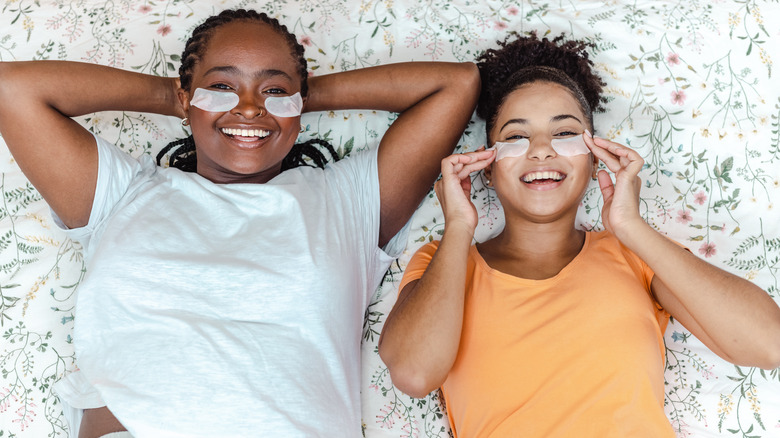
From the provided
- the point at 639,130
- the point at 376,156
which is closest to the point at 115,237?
the point at 376,156

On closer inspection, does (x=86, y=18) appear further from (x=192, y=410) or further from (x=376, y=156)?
(x=192, y=410)

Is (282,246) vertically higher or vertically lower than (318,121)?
lower

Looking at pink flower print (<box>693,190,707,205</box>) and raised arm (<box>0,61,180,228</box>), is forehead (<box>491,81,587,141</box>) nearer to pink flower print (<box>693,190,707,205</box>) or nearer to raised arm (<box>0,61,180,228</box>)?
pink flower print (<box>693,190,707,205</box>)

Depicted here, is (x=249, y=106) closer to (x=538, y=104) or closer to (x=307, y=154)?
(x=307, y=154)

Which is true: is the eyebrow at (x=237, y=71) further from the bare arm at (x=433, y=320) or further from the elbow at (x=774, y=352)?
the elbow at (x=774, y=352)

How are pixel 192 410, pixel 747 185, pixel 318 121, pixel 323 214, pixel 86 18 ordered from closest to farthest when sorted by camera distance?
pixel 192 410
pixel 323 214
pixel 747 185
pixel 318 121
pixel 86 18

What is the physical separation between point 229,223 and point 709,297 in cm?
121

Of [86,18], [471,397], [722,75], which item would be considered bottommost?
[471,397]

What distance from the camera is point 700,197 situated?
2043mm

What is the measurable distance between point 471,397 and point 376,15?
53.2 inches

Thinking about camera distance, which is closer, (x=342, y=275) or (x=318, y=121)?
(x=342, y=275)

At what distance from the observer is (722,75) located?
7.02ft

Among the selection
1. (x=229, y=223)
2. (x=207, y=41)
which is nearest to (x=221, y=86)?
(x=207, y=41)

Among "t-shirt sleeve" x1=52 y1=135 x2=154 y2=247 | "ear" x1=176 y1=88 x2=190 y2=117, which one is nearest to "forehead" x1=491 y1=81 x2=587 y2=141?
"ear" x1=176 y1=88 x2=190 y2=117
